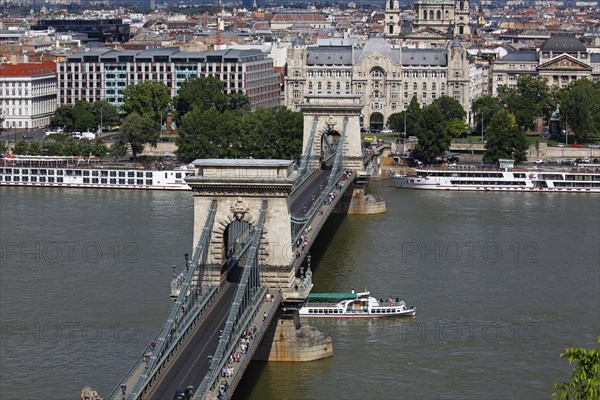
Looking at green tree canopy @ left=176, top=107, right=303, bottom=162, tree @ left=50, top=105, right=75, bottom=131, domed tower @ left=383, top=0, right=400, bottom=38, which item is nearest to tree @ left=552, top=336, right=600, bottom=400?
green tree canopy @ left=176, top=107, right=303, bottom=162

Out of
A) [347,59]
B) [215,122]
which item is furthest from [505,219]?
[347,59]

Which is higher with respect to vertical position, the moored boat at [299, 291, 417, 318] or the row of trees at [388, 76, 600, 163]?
the row of trees at [388, 76, 600, 163]

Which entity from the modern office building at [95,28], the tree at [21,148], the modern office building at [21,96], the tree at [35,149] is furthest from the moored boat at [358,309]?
the modern office building at [95,28]

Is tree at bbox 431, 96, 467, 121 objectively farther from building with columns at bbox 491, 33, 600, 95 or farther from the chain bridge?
the chain bridge

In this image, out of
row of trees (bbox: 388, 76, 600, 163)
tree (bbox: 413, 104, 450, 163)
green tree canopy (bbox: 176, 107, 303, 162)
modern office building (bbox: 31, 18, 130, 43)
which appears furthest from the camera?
modern office building (bbox: 31, 18, 130, 43)

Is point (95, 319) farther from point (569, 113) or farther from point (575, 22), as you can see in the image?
point (575, 22)

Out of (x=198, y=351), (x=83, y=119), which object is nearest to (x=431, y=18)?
(x=83, y=119)

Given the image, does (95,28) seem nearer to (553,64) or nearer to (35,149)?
(553,64)
